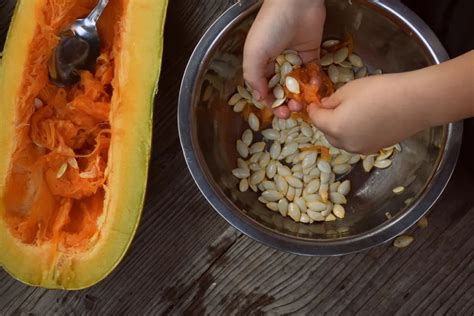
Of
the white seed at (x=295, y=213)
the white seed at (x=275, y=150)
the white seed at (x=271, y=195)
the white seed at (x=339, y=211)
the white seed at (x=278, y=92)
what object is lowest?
the white seed at (x=339, y=211)

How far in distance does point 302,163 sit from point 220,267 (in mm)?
209

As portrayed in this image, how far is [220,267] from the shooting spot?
976mm

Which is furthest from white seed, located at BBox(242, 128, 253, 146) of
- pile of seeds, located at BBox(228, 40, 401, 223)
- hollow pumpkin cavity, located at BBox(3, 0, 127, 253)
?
hollow pumpkin cavity, located at BBox(3, 0, 127, 253)

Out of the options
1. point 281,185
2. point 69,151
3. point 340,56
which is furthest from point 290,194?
point 69,151

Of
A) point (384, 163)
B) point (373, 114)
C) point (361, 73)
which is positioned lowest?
point (384, 163)

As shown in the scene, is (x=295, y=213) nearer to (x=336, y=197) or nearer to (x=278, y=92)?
(x=336, y=197)

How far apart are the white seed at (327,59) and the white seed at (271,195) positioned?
0.68 ft

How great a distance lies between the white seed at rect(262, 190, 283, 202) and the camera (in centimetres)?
93

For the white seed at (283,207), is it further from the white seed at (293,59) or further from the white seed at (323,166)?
the white seed at (293,59)

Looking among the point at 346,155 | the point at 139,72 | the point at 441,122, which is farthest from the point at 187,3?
the point at 441,122

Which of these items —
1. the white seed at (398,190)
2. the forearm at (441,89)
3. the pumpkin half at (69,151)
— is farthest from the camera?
the white seed at (398,190)

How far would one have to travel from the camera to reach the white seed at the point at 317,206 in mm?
928

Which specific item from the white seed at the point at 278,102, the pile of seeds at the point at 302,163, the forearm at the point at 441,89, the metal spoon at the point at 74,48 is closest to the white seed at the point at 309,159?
the pile of seeds at the point at 302,163

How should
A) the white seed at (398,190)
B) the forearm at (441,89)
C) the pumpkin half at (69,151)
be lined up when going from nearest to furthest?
the forearm at (441,89) → the pumpkin half at (69,151) → the white seed at (398,190)
